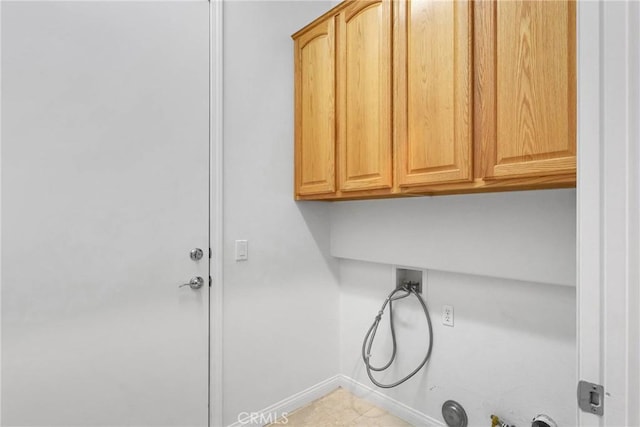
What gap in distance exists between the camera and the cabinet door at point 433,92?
1282mm

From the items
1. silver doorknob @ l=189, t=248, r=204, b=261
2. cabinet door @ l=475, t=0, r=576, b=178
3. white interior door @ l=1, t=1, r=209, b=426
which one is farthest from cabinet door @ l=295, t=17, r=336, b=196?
cabinet door @ l=475, t=0, r=576, b=178

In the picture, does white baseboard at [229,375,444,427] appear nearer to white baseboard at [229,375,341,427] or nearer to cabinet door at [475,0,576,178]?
white baseboard at [229,375,341,427]

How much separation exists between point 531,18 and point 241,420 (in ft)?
7.31

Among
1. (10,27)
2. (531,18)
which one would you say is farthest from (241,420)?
(531,18)

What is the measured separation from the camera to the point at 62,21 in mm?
1275

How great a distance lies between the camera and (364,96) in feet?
5.38

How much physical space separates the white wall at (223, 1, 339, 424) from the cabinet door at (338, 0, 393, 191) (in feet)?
1.33

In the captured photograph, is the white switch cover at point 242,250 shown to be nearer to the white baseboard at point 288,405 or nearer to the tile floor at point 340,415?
the white baseboard at point 288,405

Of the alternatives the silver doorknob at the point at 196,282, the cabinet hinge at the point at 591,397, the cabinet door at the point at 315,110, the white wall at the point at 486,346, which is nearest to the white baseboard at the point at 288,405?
the white wall at the point at 486,346

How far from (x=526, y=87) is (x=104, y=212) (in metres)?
1.70

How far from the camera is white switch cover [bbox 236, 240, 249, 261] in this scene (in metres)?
1.78

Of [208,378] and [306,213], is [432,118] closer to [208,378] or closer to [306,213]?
[306,213]

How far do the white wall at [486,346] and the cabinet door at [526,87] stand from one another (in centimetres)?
63

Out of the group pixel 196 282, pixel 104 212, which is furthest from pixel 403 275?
pixel 104 212
